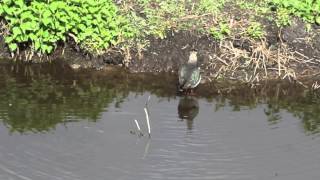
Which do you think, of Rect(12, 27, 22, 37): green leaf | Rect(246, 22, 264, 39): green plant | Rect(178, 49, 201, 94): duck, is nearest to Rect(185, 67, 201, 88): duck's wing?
Rect(178, 49, 201, 94): duck

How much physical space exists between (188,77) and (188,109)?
49cm

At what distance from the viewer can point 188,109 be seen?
9898mm

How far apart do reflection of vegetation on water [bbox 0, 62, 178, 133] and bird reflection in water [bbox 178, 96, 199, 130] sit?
0.39 meters

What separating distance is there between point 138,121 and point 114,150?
0.92m

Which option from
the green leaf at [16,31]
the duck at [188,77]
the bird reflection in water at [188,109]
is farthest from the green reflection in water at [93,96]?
the green leaf at [16,31]

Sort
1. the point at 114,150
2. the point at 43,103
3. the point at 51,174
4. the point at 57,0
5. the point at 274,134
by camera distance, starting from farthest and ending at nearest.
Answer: the point at 57,0 < the point at 43,103 < the point at 274,134 < the point at 114,150 < the point at 51,174

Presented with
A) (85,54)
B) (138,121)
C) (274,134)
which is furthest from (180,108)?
(85,54)

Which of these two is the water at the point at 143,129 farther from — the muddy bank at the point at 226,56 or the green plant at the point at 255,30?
the green plant at the point at 255,30

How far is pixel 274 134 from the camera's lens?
906 cm

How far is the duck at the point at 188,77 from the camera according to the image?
33.1ft

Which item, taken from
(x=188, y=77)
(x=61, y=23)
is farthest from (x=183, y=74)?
(x=61, y=23)

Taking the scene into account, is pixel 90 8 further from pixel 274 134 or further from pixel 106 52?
pixel 274 134

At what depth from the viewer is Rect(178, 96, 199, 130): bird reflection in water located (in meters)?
9.51

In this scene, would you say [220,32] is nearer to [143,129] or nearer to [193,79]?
[193,79]
